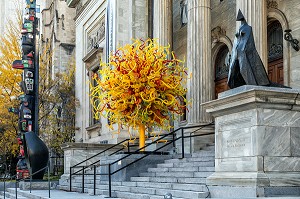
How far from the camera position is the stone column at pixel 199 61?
17.9m

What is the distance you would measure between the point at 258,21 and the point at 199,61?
3.52 meters

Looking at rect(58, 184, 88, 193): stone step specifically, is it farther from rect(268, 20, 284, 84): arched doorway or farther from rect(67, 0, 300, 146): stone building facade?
rect(268, 20, 284, 84): arched doorway

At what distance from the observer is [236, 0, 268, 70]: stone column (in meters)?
15.0

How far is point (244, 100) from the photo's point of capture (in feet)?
29.0

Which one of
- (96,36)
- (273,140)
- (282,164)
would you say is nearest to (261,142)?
(273,140)

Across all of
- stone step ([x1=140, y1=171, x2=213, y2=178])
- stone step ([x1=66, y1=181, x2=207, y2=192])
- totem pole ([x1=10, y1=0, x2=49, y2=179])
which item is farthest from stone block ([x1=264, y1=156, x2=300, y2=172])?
totem pole ([x1=10, y1=0, x2=49, y2=179])

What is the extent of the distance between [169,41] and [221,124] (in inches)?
487

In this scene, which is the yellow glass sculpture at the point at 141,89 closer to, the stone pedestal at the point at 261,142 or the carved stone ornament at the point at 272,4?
the carved stone ornament at the point at 272,4

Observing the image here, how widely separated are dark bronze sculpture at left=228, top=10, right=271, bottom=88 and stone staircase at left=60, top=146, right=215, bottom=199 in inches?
93.9

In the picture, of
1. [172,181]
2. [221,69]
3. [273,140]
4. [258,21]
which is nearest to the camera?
[273,140]

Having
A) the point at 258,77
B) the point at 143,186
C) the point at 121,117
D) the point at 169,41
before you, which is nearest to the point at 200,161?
the point at 143,186

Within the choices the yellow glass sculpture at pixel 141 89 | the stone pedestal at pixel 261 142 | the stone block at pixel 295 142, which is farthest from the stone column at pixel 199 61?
the stone block at pixel 295 142

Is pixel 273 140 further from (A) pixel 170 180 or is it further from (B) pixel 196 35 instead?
(B) pixel 196 35

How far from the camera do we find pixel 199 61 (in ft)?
59.8
